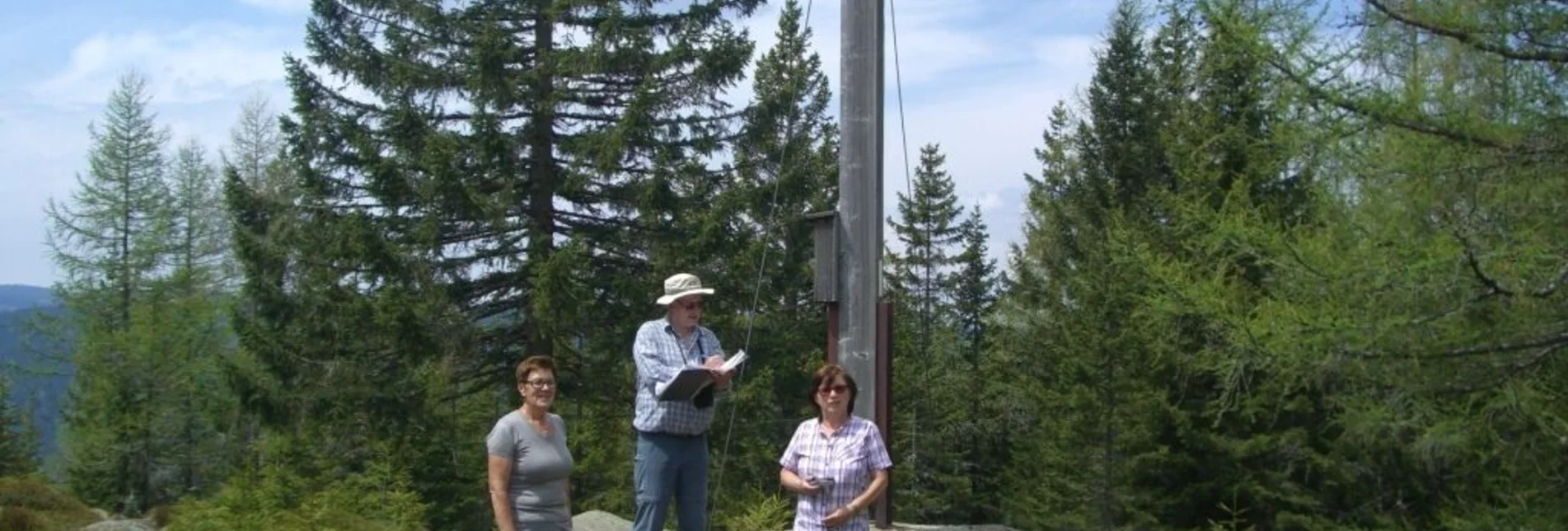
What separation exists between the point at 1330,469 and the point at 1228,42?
11639 millimetres

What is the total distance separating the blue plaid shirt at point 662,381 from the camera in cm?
643

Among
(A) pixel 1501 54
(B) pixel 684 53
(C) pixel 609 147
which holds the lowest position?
(A) pixel 1501 54

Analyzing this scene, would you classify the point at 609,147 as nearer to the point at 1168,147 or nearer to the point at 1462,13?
the point at 1168,147

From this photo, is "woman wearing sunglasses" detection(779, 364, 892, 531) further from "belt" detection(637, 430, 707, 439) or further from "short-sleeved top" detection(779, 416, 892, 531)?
"belt" detection(637, 430, 707, 439)

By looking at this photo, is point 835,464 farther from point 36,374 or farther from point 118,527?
point 36,374

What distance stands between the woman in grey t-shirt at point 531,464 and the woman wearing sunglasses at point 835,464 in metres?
0.86

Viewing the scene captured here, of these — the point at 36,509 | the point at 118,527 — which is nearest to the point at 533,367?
the point at 118,527

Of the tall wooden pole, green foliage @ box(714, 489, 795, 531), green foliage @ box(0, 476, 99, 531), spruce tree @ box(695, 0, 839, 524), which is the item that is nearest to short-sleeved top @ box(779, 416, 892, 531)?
the tall wooden pole

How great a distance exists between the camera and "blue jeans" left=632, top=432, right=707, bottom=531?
6520mm

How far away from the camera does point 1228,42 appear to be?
827 cm

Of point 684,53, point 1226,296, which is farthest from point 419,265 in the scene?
point 1226,296

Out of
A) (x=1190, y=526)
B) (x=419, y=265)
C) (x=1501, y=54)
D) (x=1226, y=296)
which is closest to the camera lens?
(x=1501, y=54)

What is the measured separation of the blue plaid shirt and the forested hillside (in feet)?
11.0

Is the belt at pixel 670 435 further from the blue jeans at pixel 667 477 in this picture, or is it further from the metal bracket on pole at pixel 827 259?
the metal bracket on pole at pixel 827 259
